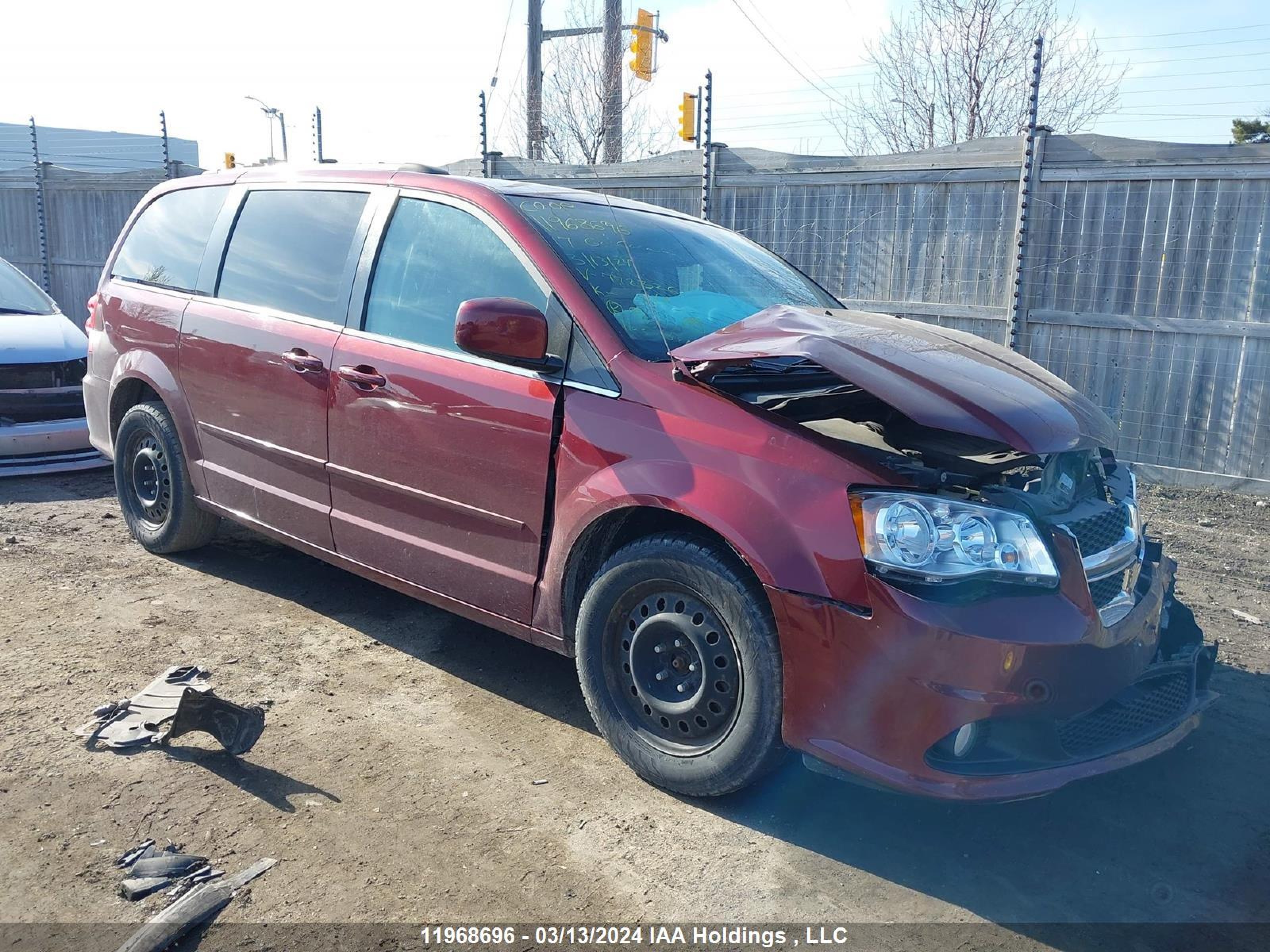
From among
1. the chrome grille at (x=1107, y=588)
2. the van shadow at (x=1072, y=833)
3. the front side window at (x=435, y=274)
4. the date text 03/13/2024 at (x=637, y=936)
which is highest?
the front side window at (x=435, y=274)

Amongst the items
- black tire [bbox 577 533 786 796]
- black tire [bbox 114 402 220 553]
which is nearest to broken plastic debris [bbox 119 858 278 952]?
black tire [bbox 577 533 786 796]

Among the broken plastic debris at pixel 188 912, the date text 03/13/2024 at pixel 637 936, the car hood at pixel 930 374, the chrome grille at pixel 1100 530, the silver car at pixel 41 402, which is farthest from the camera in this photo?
the silver car at pixel 41 402

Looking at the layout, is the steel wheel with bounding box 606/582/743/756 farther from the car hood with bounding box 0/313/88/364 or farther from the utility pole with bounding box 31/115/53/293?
the utility pole with bounding box 31/115/53/293

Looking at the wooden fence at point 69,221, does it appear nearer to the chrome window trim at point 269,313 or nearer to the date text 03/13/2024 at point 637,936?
the chrome window trim at point 269,313

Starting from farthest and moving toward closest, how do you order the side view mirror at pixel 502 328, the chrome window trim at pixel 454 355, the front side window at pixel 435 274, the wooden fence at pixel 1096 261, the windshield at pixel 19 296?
1. the windshield at pixel 19 296
2. the wooden fence at pixel 1096 261
3. the front side window at pixel 435 274
4. the chrome window trim at pixel 454 355
5. the side view mirror at pixel 502 328

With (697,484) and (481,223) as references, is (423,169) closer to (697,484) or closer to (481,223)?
(481,223)

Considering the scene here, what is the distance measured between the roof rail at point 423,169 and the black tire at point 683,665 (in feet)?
6.12

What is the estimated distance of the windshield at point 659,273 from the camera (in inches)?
136

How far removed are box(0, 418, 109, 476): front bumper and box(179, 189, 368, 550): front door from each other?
2524mm

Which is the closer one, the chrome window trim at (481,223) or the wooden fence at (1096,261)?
the chrome window trim at (481,223)

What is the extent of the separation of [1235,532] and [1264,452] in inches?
45.0

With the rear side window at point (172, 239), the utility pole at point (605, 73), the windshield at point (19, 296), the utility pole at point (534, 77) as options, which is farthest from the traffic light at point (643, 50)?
the rear side window at point (172, 239)

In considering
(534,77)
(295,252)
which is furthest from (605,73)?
(295,252)

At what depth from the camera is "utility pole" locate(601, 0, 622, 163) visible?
20.6 meters
